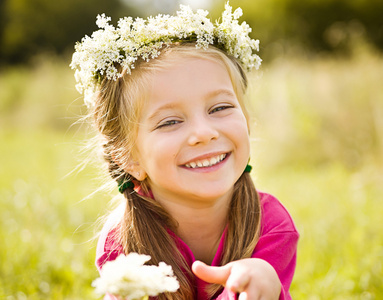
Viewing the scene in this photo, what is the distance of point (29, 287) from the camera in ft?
9.87

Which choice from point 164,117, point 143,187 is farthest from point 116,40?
point 143,187

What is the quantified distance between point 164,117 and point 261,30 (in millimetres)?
22676

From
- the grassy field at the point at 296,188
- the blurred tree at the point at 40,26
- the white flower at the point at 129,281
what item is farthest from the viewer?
the blurred tree at the point at 40,26

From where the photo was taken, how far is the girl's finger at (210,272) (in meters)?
1.61

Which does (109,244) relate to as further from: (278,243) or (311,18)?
(311,18)

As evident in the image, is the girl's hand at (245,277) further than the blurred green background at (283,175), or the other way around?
the blurred green background at (283,175)

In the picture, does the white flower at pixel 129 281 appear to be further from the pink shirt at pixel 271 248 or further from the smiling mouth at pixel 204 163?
the pink shirt at pixel 271 248

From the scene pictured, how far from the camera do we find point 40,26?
2814 centimetres

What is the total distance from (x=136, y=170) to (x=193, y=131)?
1.55 ft

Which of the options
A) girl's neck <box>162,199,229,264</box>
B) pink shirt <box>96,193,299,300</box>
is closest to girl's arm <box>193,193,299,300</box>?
pink shirt <box>96,193,299,300</box>

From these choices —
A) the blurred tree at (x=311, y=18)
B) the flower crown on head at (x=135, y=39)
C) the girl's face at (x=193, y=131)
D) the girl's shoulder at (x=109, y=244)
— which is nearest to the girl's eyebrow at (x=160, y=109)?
the girl's face at (x=193, y=131)

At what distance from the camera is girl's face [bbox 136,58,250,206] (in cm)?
210

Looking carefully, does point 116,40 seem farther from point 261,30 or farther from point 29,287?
point 261,30

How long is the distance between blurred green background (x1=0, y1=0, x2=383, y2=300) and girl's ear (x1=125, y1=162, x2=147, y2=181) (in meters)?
0.35
